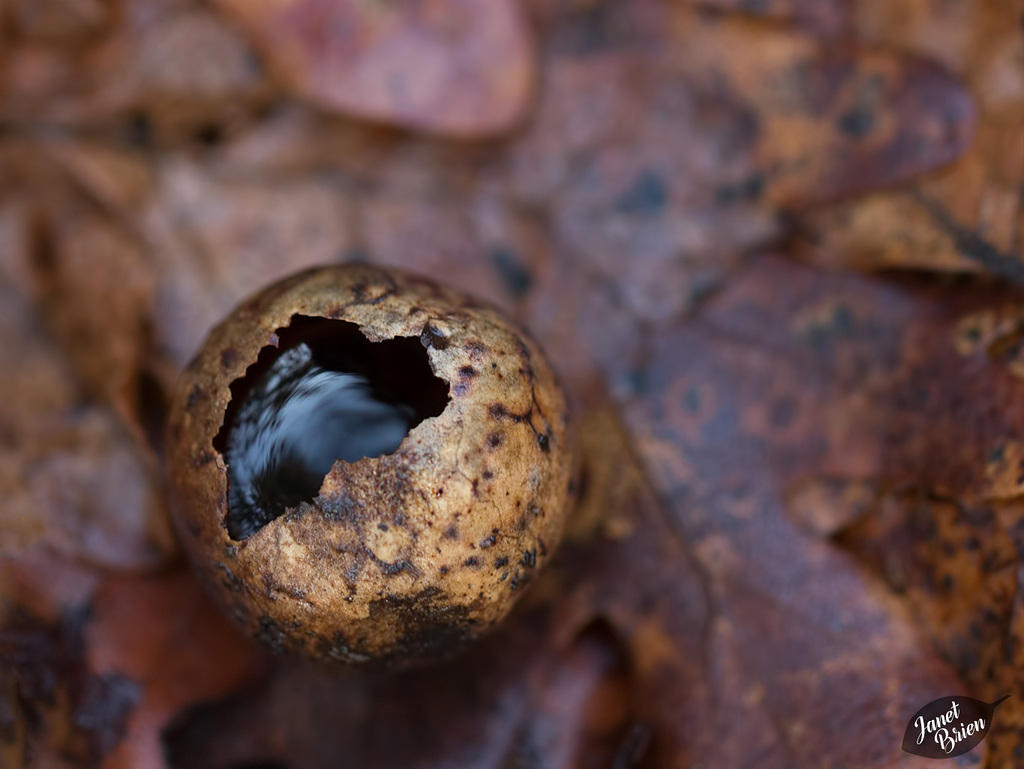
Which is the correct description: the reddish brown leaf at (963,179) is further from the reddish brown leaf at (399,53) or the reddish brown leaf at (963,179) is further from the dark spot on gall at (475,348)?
the dark spot on gall at (475,348)

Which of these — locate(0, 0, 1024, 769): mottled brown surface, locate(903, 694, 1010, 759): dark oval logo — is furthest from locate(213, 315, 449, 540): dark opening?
locate(903, 694, 1010, 759): dark oval logo

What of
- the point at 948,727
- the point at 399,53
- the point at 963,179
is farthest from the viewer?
the point at 399,53

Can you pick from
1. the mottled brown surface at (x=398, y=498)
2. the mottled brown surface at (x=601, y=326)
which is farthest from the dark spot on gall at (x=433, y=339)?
the mottled brown surface at (x=601, y=326)

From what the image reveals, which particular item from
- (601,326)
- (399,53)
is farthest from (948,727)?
(399,53)

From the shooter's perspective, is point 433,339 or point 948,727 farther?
point 948,727

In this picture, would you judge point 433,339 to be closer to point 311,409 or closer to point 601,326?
point 311,409

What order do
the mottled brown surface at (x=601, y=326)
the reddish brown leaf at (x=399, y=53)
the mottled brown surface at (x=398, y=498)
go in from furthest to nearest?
the reddish brown leaf at (x=399, y=53)
the mottled brown surface at (x=601, y=326)
the mottled brown surface at (x=398, y=498)

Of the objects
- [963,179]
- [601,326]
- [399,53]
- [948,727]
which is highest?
[399,53]
